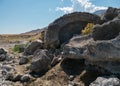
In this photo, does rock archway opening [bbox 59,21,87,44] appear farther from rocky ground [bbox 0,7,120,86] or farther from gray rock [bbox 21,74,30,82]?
gray rock [bbox 21,74,30,82]

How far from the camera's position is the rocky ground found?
2048 centimetres

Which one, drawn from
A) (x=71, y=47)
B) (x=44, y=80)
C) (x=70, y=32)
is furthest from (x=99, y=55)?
(x=70, y=32)

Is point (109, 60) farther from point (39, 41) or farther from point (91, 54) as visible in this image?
point (39, 41)

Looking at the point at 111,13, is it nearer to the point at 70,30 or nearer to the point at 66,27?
the point at 70,30

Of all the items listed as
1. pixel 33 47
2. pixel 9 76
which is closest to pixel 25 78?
pixel 9 76

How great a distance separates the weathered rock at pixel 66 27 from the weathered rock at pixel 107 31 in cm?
933

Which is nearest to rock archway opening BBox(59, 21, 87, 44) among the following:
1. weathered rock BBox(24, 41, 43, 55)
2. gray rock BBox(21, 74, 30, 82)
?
weathered rock BBox(24, 41, 43, 55)

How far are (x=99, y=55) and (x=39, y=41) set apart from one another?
15481 mm

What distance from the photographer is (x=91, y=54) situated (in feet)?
71.0

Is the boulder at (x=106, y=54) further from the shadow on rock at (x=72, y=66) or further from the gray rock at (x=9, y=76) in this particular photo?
the gray rock at (x=9, y=76)

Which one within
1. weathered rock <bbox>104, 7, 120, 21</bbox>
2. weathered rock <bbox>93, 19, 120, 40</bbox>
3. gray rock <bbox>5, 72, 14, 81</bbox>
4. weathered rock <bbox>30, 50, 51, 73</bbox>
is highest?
weathered rock <bbox>104, 7, 120, 21</bbox>

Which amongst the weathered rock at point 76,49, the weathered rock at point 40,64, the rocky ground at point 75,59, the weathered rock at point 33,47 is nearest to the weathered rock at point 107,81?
the rocky ground at point 75,59

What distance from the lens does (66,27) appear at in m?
33.2

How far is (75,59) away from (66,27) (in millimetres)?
7966
